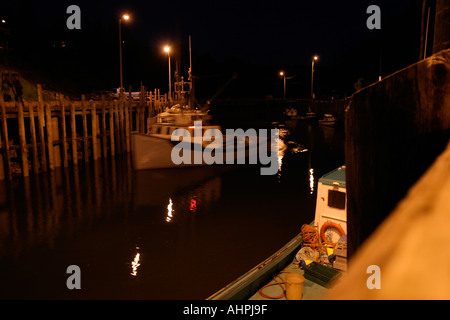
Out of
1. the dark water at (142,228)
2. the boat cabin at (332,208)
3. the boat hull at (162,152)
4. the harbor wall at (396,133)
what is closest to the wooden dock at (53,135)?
the dark water at (142,228)

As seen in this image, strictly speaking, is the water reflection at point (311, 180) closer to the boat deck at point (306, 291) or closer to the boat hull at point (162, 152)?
the boat hull at point (162, 152)

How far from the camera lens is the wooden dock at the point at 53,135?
16.3m

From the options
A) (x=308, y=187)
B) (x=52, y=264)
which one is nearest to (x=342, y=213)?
(x=52, y=264)

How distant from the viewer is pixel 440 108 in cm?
129

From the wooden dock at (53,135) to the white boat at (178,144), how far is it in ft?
11.1

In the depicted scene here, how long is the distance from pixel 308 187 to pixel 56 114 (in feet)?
46.1

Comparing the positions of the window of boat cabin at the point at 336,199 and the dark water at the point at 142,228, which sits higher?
the window of boat cabin at the point at 336,199

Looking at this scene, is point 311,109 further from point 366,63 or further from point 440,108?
point 440,108

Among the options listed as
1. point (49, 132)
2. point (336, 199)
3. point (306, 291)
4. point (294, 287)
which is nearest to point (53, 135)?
point (49, 132)

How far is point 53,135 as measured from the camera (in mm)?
19109

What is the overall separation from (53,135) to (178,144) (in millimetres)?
6867

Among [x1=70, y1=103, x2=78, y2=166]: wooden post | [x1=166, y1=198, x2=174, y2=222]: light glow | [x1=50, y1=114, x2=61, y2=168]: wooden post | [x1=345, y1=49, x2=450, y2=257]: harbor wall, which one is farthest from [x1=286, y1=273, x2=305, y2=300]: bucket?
[x1=70, y1=103, x2=78, y2=166]: wooden post

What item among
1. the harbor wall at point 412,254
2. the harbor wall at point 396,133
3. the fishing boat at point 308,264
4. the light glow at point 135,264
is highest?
the harbor wall at point 396,133

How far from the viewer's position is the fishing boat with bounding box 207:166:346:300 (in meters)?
5.89
